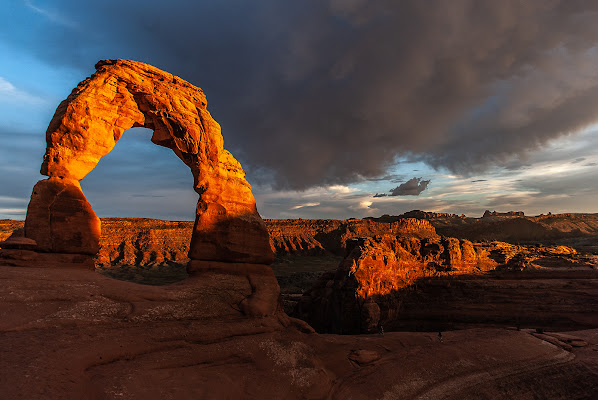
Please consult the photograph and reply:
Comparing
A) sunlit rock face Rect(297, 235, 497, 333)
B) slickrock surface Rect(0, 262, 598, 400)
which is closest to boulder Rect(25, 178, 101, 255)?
slickrock surface Rect(0, 262, 598, 400)

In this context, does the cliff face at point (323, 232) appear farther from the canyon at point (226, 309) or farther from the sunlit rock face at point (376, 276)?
the canyon at point (226, 309)

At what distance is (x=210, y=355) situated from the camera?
666 centimetres

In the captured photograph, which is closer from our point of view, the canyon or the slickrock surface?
the slickrock surface

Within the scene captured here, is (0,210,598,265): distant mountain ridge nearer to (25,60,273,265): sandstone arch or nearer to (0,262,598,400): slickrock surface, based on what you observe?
(0,262,598,400): slickrock surface

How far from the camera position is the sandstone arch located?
998 cm

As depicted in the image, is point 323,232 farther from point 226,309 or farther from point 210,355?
point 210,355

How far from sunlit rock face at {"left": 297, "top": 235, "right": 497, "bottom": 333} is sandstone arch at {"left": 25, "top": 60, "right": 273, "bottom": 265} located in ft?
24.1

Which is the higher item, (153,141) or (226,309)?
(153,141)

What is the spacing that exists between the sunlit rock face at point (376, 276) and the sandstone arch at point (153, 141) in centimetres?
735

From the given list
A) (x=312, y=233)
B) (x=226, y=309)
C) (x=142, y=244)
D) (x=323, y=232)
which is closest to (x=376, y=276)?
(x=226, y=309)

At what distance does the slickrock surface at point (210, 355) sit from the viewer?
5.04 m

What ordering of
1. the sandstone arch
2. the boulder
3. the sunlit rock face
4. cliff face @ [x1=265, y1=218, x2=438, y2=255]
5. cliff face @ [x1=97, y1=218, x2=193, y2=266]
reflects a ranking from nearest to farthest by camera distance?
the boulder, the sandstone arch, the sunlit rock face, cliff face @ [x1=97, y1=218, x2=193, y2=266], cliff face @ [x1=265, y1=218, x2=438, y2=255]

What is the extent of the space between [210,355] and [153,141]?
27.0ft

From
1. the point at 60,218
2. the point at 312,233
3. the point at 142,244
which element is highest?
the point at 60,218
